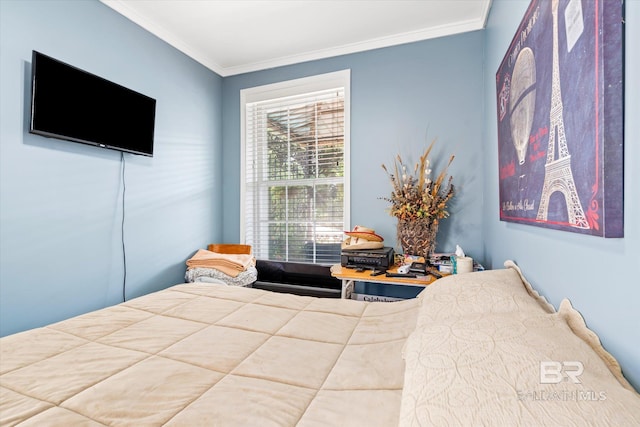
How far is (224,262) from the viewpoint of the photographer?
2756 mm

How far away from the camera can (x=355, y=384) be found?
33.9 inches

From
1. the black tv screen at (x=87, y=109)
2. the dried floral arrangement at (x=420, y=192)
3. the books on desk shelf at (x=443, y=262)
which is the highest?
the black tv screen at (x=87, y=109)

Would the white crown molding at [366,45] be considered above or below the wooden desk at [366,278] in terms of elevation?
above

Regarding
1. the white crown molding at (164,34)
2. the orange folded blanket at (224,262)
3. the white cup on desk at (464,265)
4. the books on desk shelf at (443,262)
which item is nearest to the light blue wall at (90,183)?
the white crown molding at (164,34)

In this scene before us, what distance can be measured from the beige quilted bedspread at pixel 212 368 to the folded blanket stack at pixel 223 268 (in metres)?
1.20

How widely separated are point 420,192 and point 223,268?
1.90 metres

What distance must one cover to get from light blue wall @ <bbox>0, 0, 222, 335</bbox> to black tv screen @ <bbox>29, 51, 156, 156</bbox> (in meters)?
0.09

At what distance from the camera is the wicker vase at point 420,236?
2.44 meters

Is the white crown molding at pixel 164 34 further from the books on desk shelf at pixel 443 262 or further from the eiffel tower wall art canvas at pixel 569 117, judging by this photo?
the books on desk shelf at pixel 443 262

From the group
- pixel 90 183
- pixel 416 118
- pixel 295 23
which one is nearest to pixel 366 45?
pixel 295 23

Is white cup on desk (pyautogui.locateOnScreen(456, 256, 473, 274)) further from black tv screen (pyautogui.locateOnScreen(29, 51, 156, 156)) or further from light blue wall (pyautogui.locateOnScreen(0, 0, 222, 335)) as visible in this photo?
black tv screen (pyautogui.locateOnScreen(29, 51, 156, 156))

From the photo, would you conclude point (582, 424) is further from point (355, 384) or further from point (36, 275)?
point (36, 275)

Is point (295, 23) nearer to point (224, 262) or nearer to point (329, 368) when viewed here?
point (224, 262)

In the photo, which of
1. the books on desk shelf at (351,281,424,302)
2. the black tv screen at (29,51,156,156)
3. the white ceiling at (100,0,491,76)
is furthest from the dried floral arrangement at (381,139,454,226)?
the black tv screen at (29,51,156,156)
